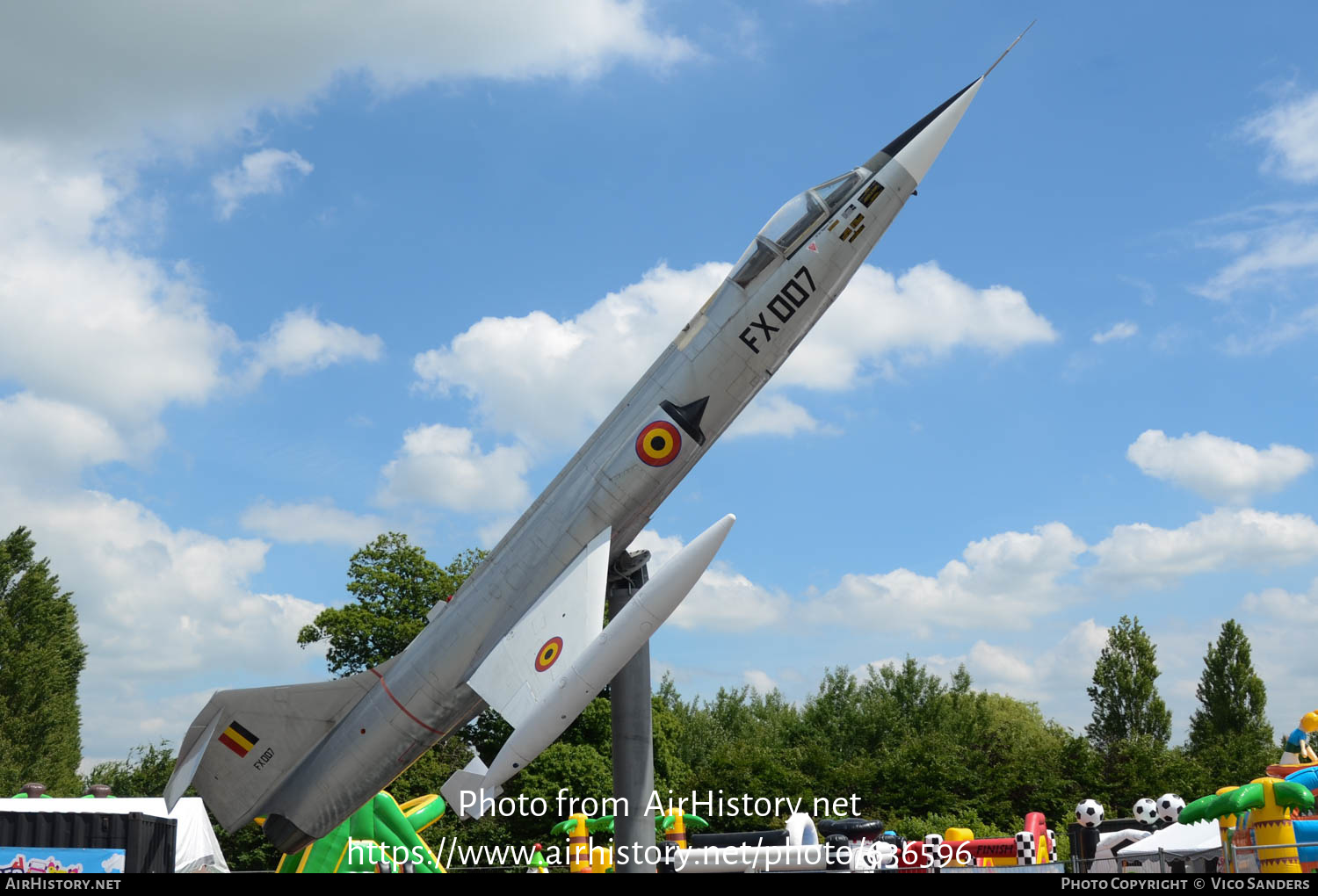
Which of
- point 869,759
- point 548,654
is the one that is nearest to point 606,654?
point 548,654

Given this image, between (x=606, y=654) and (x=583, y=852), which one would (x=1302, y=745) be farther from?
(x=583, y=852)

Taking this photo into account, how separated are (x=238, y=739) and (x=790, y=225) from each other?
28.9 ft

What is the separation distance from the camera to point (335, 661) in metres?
31.7

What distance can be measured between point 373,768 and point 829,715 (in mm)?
30620

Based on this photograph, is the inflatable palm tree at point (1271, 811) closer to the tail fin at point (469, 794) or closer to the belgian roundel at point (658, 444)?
the belgian roundel at point (658, 444)

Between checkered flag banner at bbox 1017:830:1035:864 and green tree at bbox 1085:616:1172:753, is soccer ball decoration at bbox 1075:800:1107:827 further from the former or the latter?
green tree at bbox 1085:616:1172:753

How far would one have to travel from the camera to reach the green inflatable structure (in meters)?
12.6

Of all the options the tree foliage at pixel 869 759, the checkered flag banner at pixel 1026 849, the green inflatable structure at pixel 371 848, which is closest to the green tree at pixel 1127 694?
the tree foliage at pixel 869 759

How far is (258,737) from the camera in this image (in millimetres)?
11906

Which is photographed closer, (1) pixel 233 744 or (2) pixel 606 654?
(2) pixel 606 654

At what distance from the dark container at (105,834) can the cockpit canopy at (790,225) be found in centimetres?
844

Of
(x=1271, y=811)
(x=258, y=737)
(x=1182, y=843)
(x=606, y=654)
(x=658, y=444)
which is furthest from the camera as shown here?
(x=1182, y=843)

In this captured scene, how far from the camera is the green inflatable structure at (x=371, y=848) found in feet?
41.4
